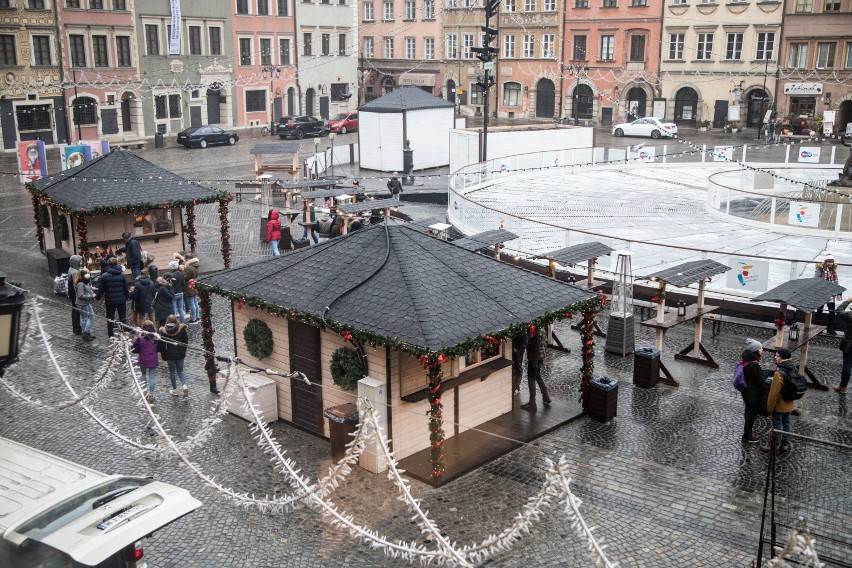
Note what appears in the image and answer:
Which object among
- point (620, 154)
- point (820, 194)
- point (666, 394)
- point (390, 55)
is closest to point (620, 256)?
point (666, 394)

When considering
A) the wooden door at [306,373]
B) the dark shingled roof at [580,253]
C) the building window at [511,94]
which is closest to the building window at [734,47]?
the building window at [511,94]

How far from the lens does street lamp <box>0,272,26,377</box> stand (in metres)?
8.43

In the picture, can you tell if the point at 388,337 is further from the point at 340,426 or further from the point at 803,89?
the point at 803,89

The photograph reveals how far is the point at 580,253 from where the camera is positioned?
1991cm

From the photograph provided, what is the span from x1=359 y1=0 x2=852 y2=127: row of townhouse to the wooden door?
5167cm

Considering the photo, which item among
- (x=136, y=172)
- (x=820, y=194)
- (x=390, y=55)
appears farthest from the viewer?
(x=390, y=55)

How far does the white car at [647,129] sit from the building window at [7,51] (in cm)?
3566

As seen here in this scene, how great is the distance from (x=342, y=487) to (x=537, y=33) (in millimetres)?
60531

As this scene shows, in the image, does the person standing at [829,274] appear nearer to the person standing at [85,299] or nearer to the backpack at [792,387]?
the backpack at [792,387]

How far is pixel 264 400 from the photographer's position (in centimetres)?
1476

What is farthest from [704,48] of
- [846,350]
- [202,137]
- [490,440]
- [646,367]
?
[490,440]

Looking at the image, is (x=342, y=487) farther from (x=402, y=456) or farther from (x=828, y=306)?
(x=828, y=306)

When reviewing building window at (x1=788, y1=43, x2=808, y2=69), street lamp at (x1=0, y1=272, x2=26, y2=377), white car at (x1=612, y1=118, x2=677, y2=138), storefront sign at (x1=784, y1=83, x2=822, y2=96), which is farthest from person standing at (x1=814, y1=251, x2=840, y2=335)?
building window at (x1=788, y1=43, x2=808, y2=69)

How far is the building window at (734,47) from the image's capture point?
5972cm
